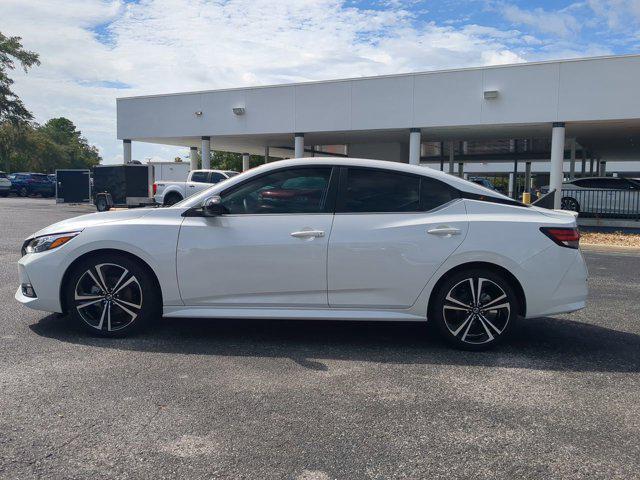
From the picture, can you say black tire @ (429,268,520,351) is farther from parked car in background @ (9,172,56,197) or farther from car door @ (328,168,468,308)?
parked car in background @ (9,172,56,197)

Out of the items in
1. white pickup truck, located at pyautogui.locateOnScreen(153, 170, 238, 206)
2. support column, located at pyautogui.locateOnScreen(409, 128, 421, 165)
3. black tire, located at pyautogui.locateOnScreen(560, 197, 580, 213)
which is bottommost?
black tire, located at pyautogui.locateOnScreen(560, 197, 580, 213)

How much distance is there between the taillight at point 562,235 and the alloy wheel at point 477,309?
619 millimetres

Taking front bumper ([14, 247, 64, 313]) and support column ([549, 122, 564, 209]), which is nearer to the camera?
front bumper ([14, 247, 64, 313])

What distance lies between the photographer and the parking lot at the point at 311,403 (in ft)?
9.43

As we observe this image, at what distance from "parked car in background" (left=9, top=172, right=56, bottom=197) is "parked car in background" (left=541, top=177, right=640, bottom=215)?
34466 millimetres

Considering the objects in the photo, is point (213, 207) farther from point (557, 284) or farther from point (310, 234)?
→ point (557, 284)

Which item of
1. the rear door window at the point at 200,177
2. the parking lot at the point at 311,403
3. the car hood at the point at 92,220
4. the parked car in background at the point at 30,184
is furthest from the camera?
the parked car in background at the point at 30,184

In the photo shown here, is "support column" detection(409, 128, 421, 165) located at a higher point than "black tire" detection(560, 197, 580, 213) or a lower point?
higher

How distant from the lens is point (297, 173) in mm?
4930

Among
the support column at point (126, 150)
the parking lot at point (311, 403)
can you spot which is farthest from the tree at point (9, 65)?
the parking lot at point (311, 403)

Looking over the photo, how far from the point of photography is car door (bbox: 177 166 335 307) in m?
4.70

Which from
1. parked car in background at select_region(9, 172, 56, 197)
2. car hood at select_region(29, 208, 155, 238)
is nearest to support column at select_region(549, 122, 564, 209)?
car hood at select_region(29, 208, 155, 238)

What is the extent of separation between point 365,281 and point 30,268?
2.98 meters

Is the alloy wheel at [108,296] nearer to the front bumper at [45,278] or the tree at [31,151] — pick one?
the front bumper at [45,278]
